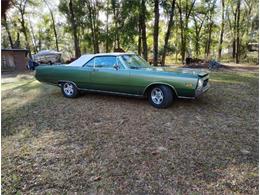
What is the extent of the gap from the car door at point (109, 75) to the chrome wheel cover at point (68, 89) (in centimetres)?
78

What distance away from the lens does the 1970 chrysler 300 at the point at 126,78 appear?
17.3 ft

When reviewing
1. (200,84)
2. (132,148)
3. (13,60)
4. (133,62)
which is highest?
(13,60)

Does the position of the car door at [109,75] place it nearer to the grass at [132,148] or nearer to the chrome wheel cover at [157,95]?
the grass at [132,148]

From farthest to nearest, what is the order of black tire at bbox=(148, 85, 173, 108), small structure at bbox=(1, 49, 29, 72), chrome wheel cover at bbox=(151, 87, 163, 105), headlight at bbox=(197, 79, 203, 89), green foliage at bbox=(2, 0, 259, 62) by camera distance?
green foliage at bbox=(2, 0, 259, 62)
small structure at bbox=(1, 49, 29, 72)
chrome wheel cover at bbox=(151, 87, 163, 105)
black tire at bbox=(148, 85, 173, 108)
headlight at bbox=(197, 79, 203, 89)

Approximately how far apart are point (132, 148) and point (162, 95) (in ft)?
7.24

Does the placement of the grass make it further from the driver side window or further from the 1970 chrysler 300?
the driver side window

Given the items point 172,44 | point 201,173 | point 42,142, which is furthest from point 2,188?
point 172,44

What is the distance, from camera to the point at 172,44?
→ 37750mm

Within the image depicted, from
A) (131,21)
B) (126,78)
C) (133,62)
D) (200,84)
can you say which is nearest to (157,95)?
(126,78)

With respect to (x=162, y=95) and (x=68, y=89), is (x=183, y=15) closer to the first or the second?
(x=68, y=89)

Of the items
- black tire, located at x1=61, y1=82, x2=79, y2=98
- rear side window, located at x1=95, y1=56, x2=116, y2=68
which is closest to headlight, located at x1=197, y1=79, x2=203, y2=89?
rear side window, located at x1=95, y1=56, x2=116, y2=68

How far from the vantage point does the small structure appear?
2353 centimetres

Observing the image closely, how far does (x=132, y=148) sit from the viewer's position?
140 inches

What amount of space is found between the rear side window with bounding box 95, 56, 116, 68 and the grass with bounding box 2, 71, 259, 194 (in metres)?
1.07
